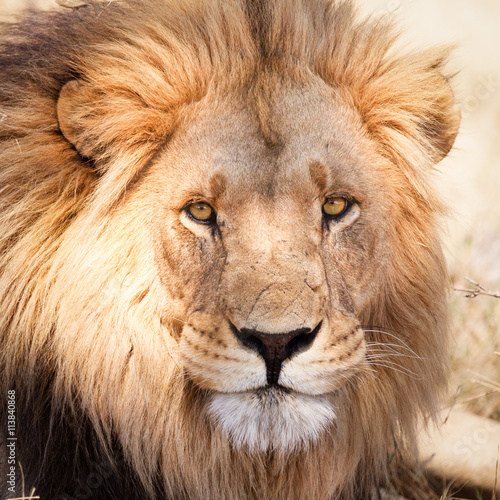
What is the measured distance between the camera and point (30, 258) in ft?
8.25

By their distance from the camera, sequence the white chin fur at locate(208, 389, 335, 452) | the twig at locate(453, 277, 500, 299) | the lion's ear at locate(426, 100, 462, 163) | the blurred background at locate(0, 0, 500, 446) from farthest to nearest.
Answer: the blurred background at locate(0, 0, 500, 446) < the twig at locate(453, 277, 500, 299) < the lion's ear at locate(426, 100, 462, 163) < the white chin fur at locate(208, 389, 335, 452)

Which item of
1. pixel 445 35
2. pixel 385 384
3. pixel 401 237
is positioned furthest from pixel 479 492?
pixel 445 35

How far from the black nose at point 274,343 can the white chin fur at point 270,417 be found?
89 millimetres

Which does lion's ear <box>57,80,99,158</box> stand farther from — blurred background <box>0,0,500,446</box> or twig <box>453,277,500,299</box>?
twig <box>453,277,500,299</box>

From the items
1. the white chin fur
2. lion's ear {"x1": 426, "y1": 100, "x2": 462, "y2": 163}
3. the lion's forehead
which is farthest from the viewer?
lion's ear {"x1": 426, "y1": 100, "x2": 462, "y2": 163}

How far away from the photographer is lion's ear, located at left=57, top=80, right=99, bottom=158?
244cm

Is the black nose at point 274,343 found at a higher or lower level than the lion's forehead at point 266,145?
lower

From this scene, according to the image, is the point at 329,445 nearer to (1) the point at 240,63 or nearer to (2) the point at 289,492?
(2) the point at 289,492

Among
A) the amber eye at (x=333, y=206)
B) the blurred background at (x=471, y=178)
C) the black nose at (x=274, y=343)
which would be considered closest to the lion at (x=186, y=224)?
the amber eye at (x=333, y=206)

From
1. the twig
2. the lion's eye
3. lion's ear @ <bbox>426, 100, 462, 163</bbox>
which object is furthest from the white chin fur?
lion's ear @ <bbox>426, 100, 462, 163</bbox>

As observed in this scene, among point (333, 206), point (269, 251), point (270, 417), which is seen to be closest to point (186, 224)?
point (269, 251)

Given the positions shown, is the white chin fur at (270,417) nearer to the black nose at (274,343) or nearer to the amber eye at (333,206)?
the black nose at (274,343)

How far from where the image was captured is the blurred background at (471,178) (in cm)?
411

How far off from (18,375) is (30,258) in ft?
1.40
